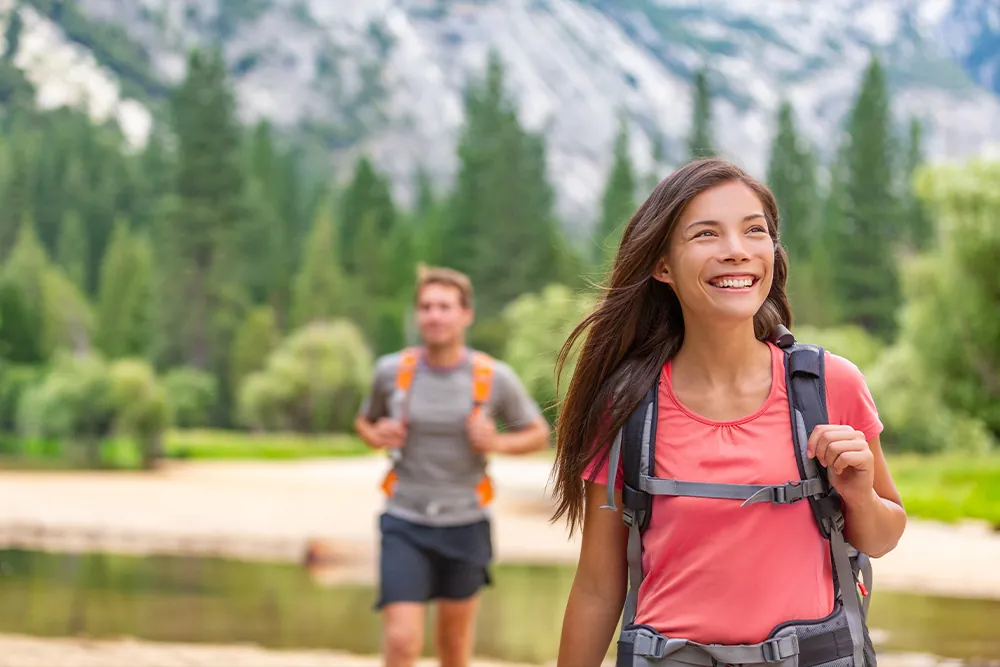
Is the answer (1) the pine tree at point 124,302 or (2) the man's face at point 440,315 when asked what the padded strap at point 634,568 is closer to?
(2) the man's face at point 440,315

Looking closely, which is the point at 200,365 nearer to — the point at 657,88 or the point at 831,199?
the point at 831,199

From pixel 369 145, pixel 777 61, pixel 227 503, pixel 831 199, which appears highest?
pixel 777 61

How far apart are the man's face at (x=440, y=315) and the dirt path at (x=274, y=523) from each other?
371 inches

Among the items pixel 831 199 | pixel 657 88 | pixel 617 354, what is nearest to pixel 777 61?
pixel 657 88

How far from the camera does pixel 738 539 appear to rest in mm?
2102

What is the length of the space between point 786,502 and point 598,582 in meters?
0.41

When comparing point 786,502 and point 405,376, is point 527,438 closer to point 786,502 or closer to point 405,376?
point 405,376

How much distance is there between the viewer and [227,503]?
24344mm

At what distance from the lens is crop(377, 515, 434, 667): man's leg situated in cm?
502

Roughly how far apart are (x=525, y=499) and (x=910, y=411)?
Answer: 853 centimetres

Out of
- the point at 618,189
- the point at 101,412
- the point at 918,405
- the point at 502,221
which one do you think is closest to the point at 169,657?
the point at 918,405

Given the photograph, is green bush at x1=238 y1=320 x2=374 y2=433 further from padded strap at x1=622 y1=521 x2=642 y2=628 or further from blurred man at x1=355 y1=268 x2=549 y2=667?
padded strap at x1=622 y1=521 x2=642 y2=628

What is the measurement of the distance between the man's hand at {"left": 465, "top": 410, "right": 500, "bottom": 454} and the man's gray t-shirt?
5 centimetres

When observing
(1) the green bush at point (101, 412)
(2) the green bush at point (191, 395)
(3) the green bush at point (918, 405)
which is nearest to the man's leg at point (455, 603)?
(3) the green bush at point (918, 405)
